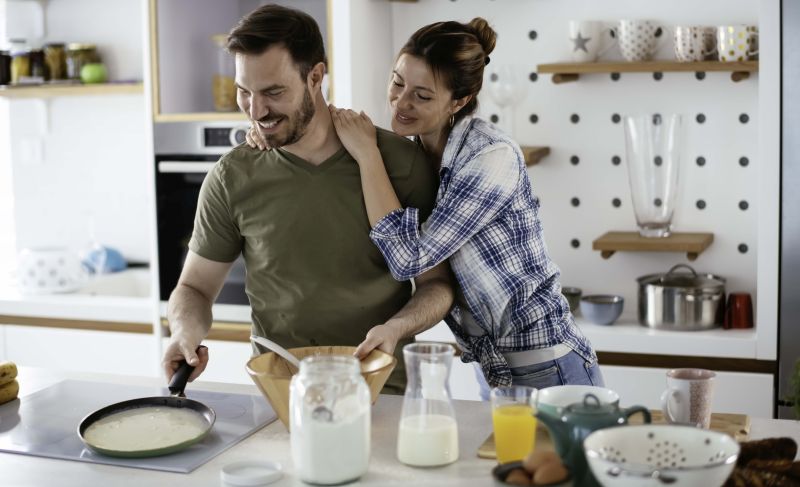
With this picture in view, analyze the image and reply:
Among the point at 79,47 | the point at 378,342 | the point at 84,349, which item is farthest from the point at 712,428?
the point at 79,47

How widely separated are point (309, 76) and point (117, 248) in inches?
104

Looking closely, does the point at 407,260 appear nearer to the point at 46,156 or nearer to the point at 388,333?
the point at 388,333

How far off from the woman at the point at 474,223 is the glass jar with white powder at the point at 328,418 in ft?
1.97

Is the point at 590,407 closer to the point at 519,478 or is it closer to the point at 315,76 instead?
the point at 519,478

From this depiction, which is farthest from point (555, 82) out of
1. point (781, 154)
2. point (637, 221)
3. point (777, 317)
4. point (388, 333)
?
point (388, 333)

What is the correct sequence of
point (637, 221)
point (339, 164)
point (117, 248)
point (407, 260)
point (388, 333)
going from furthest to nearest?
point (117, 248) < point (637, 221) < point (339, 164) < point (407, 260) < point (388, 333)

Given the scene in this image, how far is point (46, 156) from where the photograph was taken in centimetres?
471

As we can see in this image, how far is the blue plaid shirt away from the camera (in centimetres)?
215

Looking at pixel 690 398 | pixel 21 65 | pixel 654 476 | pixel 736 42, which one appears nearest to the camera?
pixel 654 476

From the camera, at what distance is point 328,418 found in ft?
5.18

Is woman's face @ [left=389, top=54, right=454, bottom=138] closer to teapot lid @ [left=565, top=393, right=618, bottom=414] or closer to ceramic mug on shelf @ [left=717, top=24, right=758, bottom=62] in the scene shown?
teapot lid @ [left=565, top=393, right=618, bottom=414]

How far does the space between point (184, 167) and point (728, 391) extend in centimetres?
203

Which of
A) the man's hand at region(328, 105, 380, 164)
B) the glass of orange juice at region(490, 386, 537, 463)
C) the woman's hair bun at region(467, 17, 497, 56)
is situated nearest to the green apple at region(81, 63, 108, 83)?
the man's hand at region(328, 105, 380, 164)

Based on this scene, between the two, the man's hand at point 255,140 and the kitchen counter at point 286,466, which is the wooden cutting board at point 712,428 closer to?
the kitchen counter at point 286,466
